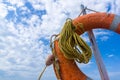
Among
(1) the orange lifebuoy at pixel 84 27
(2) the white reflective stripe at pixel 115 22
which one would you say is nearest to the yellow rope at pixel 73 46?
(1) the orange lifebuoy at pixel 84 27

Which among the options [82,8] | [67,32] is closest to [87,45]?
[67,32]

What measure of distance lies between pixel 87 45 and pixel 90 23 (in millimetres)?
601

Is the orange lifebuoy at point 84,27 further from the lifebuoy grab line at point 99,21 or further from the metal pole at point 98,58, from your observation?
the metal pole at point 98,58

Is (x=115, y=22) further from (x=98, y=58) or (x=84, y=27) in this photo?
(x=98, y=58)

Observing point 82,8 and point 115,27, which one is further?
point 82,8

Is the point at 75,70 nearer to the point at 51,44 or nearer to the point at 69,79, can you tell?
the point at 69,79

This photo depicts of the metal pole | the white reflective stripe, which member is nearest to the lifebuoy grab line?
the white reflective stripe

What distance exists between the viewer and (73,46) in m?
6.71

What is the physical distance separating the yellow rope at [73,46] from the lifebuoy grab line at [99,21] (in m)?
0.30

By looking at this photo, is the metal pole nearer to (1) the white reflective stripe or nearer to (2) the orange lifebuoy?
(2) the orange lifebuoy

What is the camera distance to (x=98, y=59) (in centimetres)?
711

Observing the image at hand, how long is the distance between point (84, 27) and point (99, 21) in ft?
1.30

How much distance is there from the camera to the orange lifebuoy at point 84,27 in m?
6.63

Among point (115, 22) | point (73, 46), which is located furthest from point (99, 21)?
point (73, 46)
